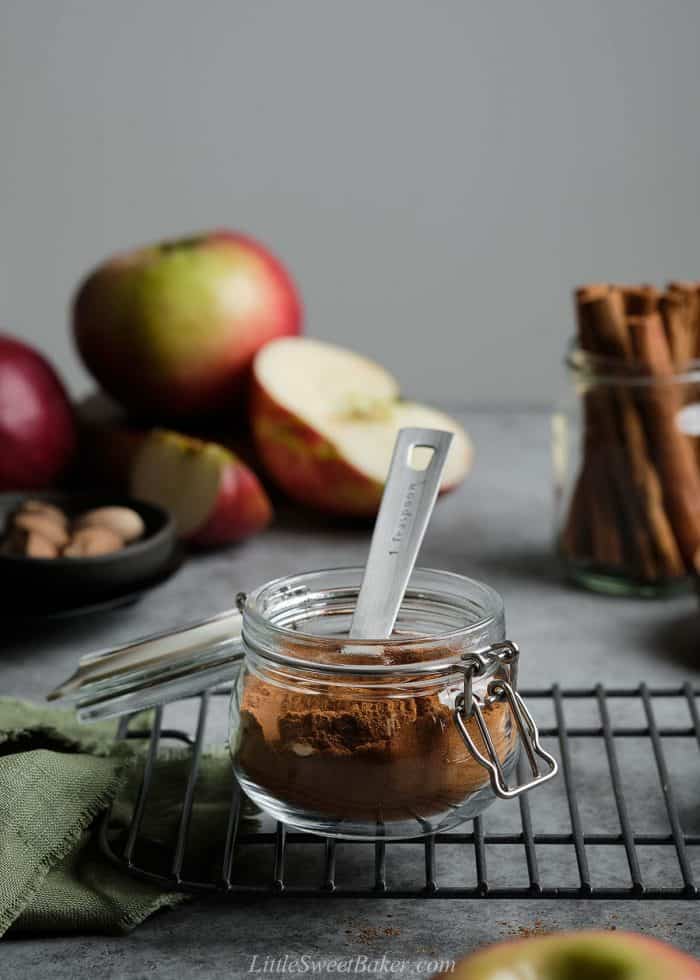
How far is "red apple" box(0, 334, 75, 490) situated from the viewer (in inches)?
43.9

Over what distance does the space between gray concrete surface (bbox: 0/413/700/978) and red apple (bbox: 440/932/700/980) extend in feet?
0.34

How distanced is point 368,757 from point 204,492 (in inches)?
23.3

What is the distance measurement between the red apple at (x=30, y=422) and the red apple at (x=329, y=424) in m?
0.17

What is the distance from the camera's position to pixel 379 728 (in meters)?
0.49

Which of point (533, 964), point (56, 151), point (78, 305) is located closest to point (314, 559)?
point (78, 305)

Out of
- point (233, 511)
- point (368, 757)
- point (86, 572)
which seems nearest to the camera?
point (368, 757)

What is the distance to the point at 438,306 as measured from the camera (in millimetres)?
1887

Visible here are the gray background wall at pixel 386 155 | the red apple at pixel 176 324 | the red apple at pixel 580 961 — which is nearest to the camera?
the red apple at pixel 580 961

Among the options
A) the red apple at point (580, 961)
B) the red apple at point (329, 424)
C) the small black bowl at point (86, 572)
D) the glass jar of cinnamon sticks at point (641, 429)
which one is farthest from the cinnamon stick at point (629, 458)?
the red apple at point (580, 961)

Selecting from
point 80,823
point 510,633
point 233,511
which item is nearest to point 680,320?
point 510,633

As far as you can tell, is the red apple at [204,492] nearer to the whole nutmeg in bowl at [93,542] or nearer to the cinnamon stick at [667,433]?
the whole nutmeg in bowl at [93,542]

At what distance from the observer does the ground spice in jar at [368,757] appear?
0.49 metres

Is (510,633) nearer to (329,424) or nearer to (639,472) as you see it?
(639,472)

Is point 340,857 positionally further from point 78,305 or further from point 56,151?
point 56,151
